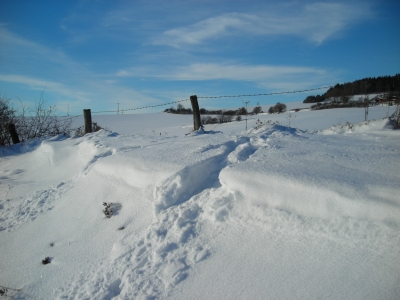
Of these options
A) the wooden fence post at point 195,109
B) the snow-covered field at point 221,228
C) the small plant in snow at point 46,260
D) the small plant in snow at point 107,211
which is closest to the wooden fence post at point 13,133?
the snow-covered field at point 221,228

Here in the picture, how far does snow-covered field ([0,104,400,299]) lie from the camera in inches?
81.6

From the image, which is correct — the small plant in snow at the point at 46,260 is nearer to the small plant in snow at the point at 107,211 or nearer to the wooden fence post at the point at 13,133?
the small plant in snow at the point at 107,211

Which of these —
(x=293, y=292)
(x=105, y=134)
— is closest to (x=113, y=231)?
(x=293, y=292)

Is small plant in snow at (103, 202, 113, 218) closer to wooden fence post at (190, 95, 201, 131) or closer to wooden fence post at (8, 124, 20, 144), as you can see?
wooden fence post at (190, 95, 201, 131)

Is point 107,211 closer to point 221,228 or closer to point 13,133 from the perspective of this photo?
point 221,228

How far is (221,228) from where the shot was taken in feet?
8.69

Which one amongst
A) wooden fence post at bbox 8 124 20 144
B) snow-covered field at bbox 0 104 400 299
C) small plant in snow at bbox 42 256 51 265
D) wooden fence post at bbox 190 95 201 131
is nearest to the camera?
snow-covered field at bbox 0 104 400 299

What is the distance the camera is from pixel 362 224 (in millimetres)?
2256

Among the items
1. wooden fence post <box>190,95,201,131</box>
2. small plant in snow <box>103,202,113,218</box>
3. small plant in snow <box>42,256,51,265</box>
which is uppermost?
wooden fence post <box>190,95,201,131</box>

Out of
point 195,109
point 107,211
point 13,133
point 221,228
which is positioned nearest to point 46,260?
point 107,211

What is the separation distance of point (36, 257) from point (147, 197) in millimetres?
1456

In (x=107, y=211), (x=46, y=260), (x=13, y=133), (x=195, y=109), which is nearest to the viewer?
(x=46, y=260)

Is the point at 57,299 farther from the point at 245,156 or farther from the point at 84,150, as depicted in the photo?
the point at 84,150

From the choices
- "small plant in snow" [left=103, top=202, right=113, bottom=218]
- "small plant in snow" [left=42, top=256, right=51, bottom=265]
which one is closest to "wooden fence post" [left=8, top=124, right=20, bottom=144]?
"small plant in snow" [left=103, top=202, right=113, bottom=218]
